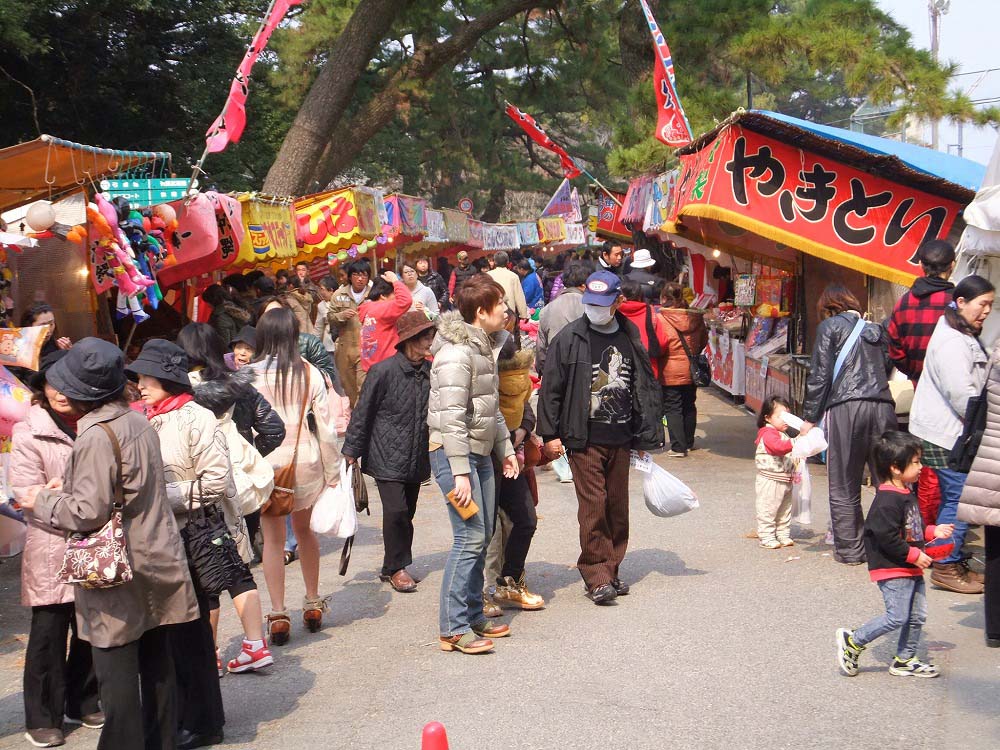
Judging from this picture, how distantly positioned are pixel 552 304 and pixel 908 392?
3126mm

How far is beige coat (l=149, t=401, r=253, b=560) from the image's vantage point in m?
4.45

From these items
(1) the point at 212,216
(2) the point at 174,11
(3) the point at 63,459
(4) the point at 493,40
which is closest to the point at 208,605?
(3) the point at 63,459

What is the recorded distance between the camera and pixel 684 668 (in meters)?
5.32

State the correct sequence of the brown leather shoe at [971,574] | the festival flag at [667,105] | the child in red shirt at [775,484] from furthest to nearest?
the festival flag at [667,105] → the child in red shirt at [775,484] → the brown leather shoe at [971,574]

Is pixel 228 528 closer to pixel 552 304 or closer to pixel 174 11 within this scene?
pixel 552 304

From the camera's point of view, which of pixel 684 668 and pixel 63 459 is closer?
pixel 63 459

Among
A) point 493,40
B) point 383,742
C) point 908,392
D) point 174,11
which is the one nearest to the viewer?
point 383,742

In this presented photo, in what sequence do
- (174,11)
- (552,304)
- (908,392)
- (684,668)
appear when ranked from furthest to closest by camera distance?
(174,11)
(552,304)
(908,392)
(684,668)

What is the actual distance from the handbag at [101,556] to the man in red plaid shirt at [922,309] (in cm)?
523

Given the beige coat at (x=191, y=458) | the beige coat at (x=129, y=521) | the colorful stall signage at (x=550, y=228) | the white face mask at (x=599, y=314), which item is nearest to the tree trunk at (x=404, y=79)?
the colorful stall signage at (x=550, y=228)

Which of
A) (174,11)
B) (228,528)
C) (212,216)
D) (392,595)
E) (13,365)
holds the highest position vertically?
(174,11)

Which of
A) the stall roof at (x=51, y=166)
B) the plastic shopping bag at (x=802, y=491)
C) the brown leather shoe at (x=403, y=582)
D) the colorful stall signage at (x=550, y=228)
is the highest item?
the stall roof at (x=51, y=166)

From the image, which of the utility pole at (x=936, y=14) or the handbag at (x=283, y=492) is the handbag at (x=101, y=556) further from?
the utility pole at (x=936, y=14)

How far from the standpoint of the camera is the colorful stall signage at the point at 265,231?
1172 centimetres
